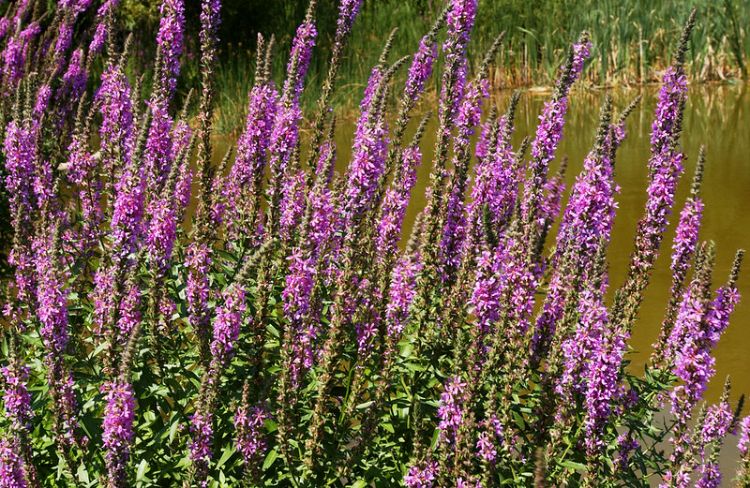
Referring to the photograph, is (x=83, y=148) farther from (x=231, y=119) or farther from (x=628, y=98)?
(x=628, y=98)

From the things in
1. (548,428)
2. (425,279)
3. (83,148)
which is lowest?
(548,428)

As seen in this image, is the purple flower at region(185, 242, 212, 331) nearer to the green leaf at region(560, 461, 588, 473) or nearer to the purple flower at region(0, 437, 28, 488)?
the purple flower at region(0, 437, 28, 488)

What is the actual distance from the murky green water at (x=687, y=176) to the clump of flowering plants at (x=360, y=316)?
1.02 meters

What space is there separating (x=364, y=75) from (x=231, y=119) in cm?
246

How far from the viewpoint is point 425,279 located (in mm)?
Answer: 4121

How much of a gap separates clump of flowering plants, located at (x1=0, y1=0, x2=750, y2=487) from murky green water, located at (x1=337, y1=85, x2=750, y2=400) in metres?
1.02

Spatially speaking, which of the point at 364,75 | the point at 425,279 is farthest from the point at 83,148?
the point at 364,75

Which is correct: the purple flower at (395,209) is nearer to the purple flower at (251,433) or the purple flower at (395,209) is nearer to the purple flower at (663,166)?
the purple flower at (251,433)

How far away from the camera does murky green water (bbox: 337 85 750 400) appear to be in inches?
276

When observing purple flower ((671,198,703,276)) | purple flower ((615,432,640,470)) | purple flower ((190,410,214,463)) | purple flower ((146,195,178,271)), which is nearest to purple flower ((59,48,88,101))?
purple flower ((146,195,178,271))

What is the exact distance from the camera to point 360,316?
4012 millimetres

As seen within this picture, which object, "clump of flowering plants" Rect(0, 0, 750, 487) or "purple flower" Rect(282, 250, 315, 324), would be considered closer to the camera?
"clump of flowering plants" Rect(0, 0, 750, 487)

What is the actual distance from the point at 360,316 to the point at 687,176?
7839mm

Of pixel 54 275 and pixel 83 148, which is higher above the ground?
pixel 83 148
